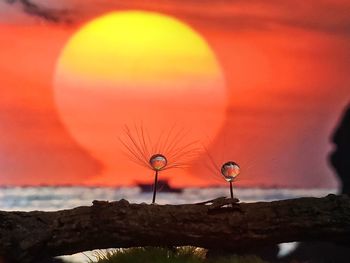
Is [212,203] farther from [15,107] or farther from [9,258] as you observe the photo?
[15,107]

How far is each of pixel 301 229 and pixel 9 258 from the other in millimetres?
607

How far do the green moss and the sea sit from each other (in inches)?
7.0

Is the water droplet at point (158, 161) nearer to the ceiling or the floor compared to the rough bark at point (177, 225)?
nearer to the ceiling

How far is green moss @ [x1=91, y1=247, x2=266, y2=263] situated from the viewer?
130cm

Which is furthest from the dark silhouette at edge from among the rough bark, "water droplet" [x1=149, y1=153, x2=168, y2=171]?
"water droplet" [x1=149, y1=153, x2=168, y2=171]

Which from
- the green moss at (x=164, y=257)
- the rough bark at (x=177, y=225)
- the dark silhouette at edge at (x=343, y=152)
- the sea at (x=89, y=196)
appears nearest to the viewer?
the rough bark at (x=177, y=225)

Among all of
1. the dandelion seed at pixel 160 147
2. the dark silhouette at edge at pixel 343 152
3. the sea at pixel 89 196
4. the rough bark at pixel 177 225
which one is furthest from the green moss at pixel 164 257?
the dark silhouette at edge at pixel 343 152

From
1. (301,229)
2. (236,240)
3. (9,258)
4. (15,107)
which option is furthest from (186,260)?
(15,107)

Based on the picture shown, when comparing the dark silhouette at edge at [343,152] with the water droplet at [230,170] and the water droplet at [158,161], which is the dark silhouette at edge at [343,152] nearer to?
the water droplet at [230,170]

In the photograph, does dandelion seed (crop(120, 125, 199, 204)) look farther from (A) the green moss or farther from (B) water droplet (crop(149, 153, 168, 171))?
(A) the green moss

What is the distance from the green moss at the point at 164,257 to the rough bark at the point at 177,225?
0.04 metres

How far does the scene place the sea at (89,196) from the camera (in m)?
1.55

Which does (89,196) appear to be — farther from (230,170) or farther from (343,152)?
(343,152)

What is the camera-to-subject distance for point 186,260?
1.30 m
